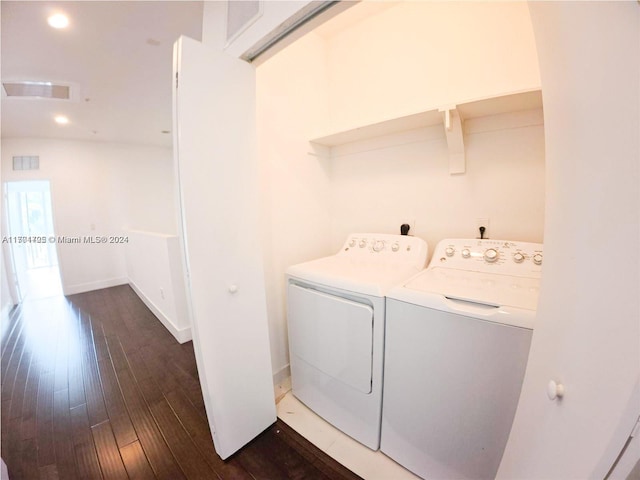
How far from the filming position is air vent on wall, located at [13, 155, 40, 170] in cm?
366

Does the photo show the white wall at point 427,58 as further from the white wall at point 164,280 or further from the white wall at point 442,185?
the white wall at point 164,280

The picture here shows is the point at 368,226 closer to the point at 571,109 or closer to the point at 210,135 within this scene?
the point at 210,135

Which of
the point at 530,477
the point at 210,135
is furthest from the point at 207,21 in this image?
the point at 530,477

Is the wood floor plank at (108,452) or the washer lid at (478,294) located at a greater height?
the washer lid at (478,294)

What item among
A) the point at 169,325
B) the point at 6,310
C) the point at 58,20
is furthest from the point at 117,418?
the point at 6,310

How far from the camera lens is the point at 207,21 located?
134 centimetres

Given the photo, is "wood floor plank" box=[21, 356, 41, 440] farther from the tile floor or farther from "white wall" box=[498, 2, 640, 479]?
"white wall" box=[498, 2, 640, 479]

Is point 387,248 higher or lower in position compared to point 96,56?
lower

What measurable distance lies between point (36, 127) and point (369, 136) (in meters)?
4.55

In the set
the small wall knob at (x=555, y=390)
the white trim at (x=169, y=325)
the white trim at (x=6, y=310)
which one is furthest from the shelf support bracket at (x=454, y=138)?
the white trim at (x=6, y=310)

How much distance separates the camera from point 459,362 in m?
0.95

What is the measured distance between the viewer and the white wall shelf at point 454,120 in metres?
1.20

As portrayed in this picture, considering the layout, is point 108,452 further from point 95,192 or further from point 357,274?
point 95,192

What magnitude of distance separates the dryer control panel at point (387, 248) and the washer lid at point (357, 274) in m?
0.04
